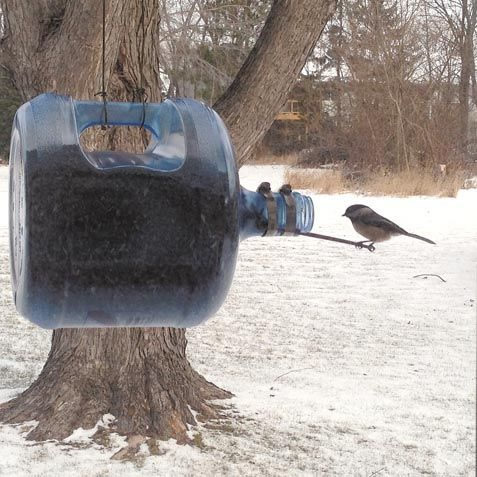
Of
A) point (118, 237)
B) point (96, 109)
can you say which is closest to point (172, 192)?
point (118, 237)

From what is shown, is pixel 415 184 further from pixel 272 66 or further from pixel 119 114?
pixel 119 114

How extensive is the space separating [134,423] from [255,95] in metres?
1.42

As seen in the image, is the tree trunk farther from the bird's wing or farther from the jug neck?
the jug neck

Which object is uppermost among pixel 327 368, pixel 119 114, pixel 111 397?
pixel 119 114

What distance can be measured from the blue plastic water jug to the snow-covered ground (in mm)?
1510

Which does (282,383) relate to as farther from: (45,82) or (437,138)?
(437,138)

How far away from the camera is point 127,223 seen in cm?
97

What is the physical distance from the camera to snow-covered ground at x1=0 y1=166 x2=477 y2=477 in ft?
10.5

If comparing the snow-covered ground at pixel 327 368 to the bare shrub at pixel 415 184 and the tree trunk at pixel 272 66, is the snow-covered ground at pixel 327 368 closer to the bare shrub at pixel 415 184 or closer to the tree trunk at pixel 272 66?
the tree trunk at pixel 272 66

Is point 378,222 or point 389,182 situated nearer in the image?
point 378,222

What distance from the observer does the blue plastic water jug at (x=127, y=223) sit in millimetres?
958

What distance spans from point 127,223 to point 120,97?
207 cm

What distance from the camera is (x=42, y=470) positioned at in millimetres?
3055

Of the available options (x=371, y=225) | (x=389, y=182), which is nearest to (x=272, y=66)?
(x=371, y=225)
